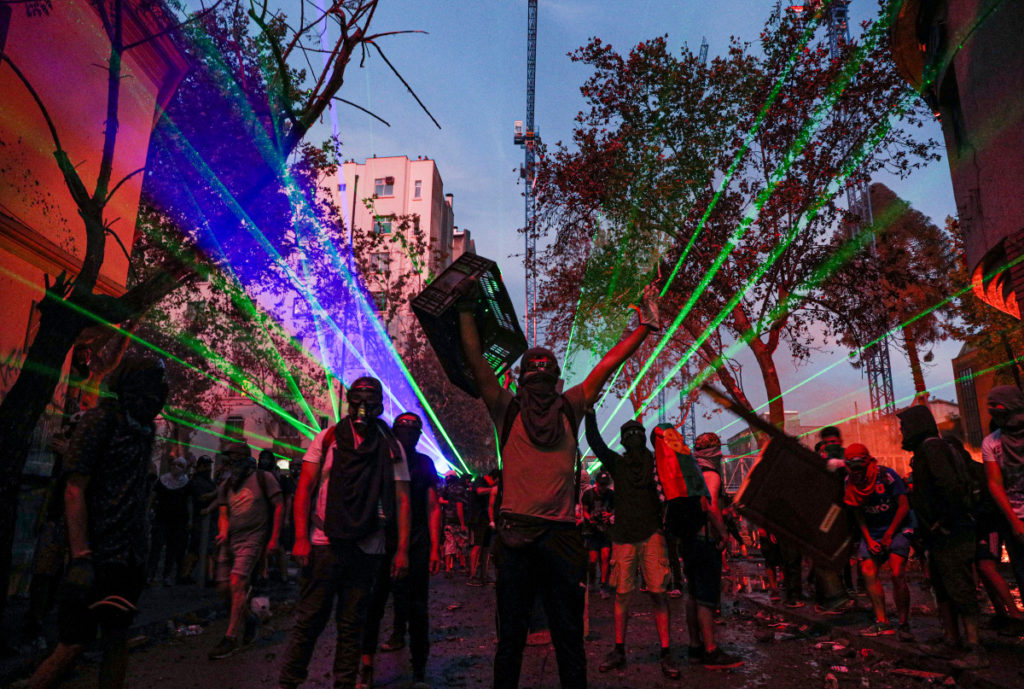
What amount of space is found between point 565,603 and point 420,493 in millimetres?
2950

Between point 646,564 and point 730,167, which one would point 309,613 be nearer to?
point 646,564

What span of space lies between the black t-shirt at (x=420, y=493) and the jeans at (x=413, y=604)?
0.12 meters

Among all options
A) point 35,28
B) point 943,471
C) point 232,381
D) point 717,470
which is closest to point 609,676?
point 717,470

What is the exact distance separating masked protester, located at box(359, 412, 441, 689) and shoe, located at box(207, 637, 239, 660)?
134 cm

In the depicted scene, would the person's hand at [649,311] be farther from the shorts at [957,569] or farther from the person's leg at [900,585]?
the person's leg at [900,585]

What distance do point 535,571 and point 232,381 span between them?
41.7 m

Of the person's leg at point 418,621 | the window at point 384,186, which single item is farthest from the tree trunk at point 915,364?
the window at point 384,186

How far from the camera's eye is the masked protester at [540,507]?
330 centimetres

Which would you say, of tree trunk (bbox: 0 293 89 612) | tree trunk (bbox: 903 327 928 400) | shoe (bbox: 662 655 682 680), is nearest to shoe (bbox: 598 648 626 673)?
shoe (bbox: 662 655 682 680)

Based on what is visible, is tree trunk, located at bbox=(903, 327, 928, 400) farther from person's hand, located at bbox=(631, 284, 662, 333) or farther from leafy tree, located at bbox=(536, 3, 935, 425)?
person's hand, located at bbox=(631, 284, 662, 333)

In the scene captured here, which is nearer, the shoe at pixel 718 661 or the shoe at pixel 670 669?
the shoe at pixel 670 669

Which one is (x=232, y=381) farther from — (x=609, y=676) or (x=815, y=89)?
(x=609, y=676)

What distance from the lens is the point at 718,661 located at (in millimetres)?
5805

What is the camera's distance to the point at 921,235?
2191 cm
